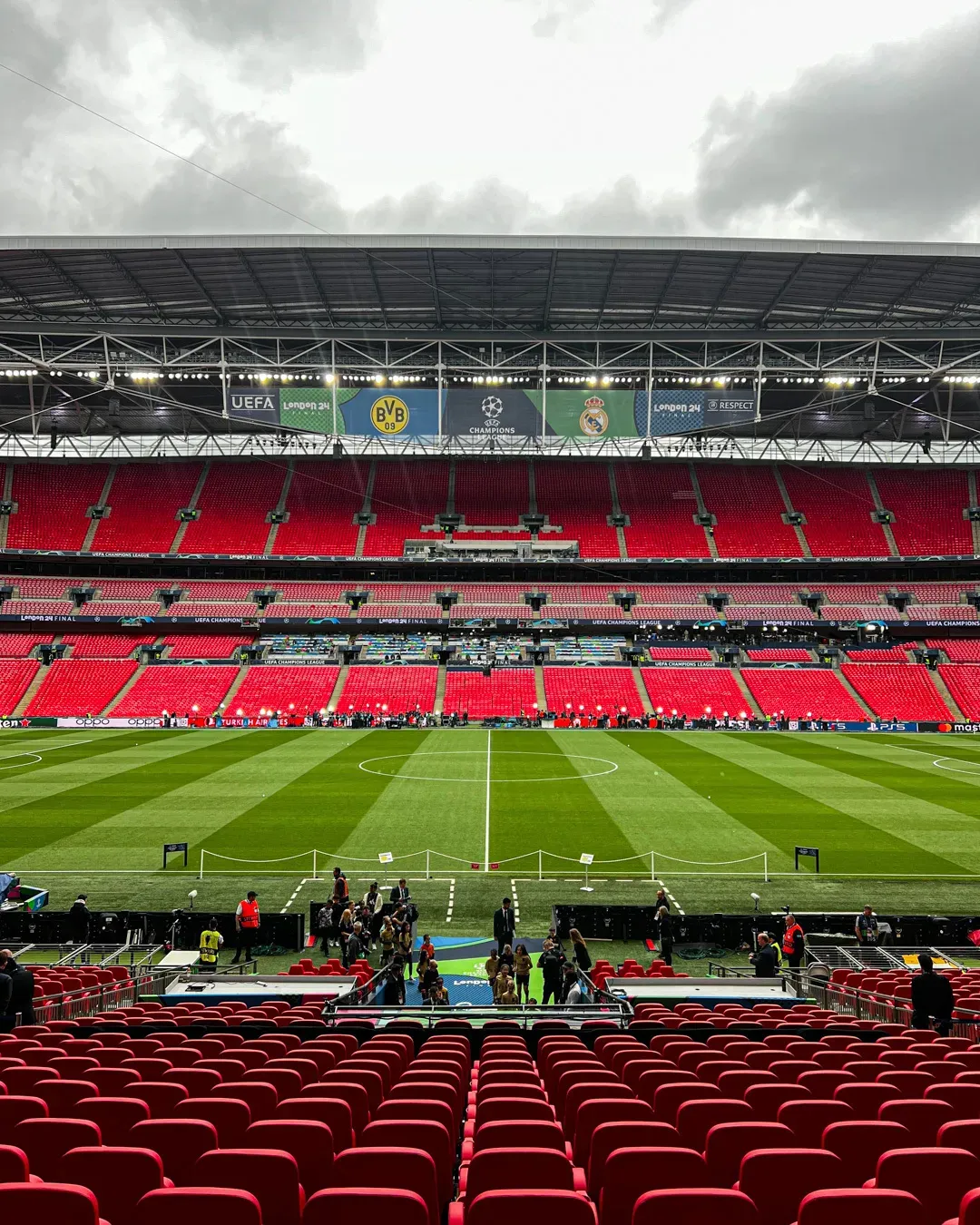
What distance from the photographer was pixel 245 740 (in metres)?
45.9

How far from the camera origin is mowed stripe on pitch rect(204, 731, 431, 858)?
23438 millimetres

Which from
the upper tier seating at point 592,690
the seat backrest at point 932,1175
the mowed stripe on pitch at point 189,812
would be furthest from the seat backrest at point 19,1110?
the upper tier seating at point 592,690

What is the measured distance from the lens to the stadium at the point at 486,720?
4.23 meters

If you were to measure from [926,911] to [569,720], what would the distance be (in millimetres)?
36513

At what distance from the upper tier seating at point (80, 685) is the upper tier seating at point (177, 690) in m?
1.11

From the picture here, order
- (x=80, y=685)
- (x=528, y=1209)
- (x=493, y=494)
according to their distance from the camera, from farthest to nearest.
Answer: (x=493, y=494), (x=80, y=685), (x=528, y=1209)

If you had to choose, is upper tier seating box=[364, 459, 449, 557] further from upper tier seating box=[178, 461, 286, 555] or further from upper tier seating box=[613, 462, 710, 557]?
upper tier seating box=[613, 462, 710, 557]

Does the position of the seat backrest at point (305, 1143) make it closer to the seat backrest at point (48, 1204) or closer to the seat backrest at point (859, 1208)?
the seat backrest at point (48, 1204)

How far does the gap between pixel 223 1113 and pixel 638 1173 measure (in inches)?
89.9

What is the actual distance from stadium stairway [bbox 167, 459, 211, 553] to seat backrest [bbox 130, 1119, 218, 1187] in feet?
231

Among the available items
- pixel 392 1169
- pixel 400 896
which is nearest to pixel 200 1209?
pixel 392 1169

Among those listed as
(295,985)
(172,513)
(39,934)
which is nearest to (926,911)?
(295,985)

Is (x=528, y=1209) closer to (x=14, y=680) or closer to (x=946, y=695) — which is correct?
(x=946, y=695)

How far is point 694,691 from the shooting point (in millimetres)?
57781
